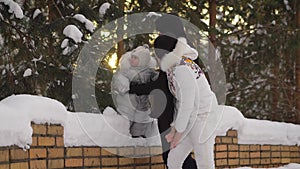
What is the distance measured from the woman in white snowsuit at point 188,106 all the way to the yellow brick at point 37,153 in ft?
3.28

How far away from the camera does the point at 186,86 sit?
13.5 feet

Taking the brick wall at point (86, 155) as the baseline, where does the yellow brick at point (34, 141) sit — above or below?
above

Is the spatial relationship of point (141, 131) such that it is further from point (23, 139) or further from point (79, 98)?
point (79, 98)

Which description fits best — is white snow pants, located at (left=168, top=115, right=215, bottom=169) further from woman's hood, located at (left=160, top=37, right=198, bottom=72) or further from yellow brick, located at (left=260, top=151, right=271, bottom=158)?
yellow brick, located at (left=260, top=151, right=271, bottom=158)

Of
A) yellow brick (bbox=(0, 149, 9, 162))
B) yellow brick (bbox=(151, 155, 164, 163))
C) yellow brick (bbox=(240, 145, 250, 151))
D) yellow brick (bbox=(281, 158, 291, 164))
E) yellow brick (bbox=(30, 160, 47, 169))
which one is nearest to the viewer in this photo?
yellow brick (bbox=(0, 149, 9, 162))

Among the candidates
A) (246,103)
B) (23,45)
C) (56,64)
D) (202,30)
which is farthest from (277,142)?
(246,103)

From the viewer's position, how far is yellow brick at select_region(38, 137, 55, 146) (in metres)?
Result: 4.07

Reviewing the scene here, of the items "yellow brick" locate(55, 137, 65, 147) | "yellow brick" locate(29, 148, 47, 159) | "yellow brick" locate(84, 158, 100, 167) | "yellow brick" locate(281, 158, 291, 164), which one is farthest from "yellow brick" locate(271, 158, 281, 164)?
"yellow brick" locate(29, 148, 47, 159)

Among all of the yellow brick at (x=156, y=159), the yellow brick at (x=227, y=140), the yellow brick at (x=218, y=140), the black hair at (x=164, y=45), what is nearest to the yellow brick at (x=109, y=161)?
the yellow brick at (x=156, y=159)

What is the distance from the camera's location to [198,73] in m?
4.34

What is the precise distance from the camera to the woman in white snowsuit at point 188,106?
415 cm

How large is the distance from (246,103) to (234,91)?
1.31 m

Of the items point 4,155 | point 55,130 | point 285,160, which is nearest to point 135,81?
point 55,130

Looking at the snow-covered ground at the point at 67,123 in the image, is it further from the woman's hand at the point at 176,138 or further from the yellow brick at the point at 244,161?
the woman's hand at the point at 176,138
